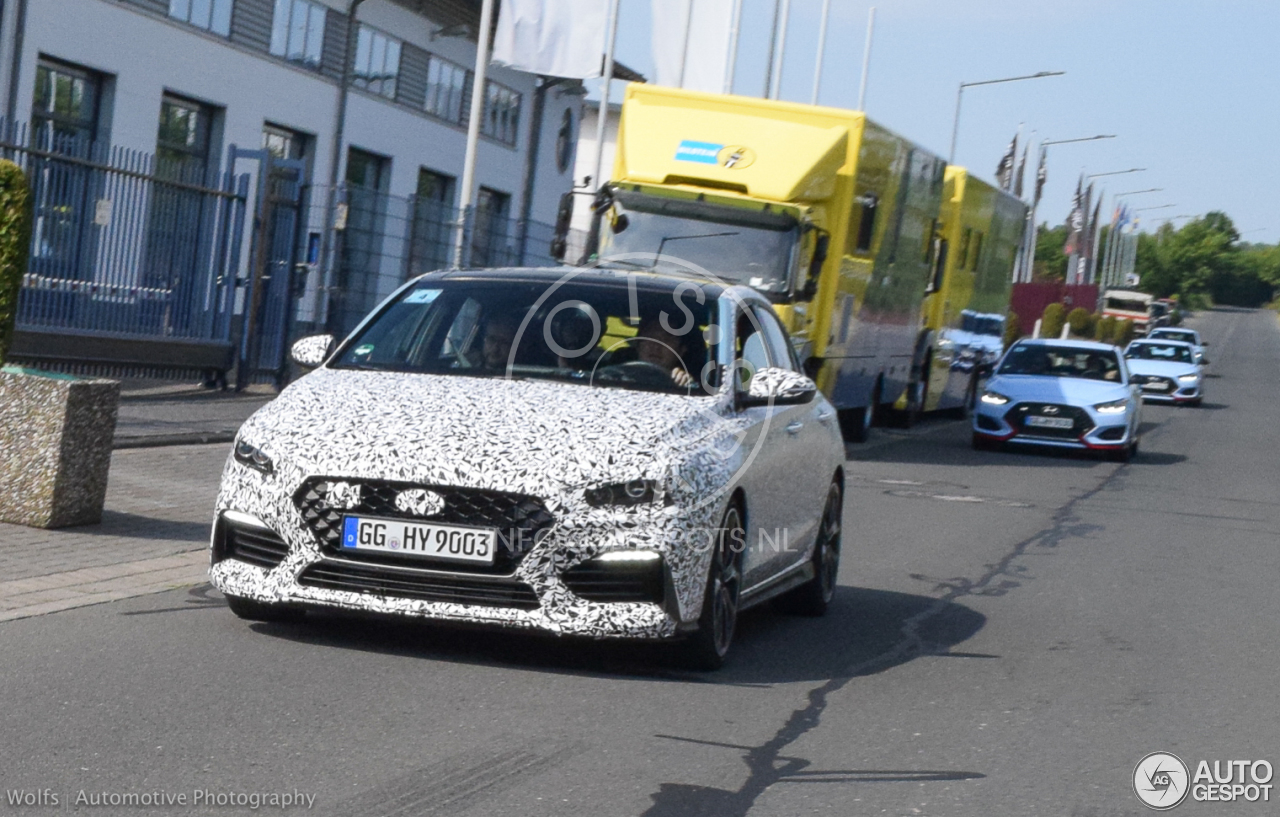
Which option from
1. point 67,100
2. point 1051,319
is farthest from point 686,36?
point 1051,319

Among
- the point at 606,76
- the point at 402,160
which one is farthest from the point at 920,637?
the point at 402,160

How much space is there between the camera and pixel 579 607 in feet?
21.4

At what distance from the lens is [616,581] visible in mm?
6508

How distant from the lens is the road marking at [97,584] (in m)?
7.38

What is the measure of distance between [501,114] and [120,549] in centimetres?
3299

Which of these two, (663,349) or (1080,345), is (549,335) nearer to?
(663,349)

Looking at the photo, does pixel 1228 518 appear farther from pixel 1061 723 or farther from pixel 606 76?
pixel 606 76

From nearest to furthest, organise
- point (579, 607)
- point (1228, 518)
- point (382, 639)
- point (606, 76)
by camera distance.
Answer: point (579, 607) < point (382, 639) < point (1228, 518) < point (606, 76)

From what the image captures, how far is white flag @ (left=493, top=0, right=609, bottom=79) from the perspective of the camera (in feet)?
74.3

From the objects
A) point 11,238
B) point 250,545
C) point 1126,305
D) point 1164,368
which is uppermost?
point 1126,305

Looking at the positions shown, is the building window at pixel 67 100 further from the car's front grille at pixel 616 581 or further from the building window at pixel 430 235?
the car's front grille at pixel 616 581

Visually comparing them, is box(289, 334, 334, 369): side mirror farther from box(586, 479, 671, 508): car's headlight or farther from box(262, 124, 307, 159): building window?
box(262, 124, 307, 159): building window

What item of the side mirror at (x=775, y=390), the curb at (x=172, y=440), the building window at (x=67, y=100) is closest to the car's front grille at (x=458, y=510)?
the side mirror at (x=775, y=390)

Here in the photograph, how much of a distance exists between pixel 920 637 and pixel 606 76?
64.7 ft
